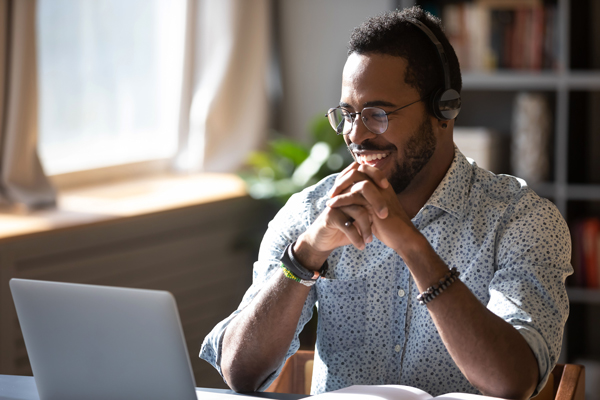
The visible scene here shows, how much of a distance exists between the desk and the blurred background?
40.6 inches

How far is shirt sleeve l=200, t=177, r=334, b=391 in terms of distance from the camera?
1.37m

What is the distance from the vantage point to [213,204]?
9.34 feet

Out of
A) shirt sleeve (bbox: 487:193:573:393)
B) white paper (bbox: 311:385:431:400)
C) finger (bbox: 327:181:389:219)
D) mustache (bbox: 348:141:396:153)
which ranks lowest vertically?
white paper (bbox: 311:385:431:400)

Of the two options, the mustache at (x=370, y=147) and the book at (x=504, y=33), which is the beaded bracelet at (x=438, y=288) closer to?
the mustache at (x=370, y=147)

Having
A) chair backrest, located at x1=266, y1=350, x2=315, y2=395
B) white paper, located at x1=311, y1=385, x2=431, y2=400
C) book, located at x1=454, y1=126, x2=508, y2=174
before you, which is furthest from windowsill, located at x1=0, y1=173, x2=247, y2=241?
white paper, located at x1=311, y1=385, x2=431, y2=400

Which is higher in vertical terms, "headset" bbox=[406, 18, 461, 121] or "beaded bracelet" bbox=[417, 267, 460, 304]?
"headset" bbox=[406, 18, 461, 121]

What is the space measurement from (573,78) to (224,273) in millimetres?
1586

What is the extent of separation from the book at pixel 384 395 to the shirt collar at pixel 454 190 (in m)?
0.41

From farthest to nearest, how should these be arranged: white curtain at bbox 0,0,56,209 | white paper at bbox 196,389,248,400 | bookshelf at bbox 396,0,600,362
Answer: bookshelf at bbox 396,0,600,362 → white curtain at bbox 0,0,56,209 → white paper at bbox 196,389,248,400

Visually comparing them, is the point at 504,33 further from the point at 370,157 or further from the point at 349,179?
the point at 349,179

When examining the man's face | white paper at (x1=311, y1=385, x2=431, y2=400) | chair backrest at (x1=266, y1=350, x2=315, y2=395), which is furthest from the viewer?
chair backrest at (x1=266, y1=350, x2=315, y2=395)

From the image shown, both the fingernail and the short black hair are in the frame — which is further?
the short black hair

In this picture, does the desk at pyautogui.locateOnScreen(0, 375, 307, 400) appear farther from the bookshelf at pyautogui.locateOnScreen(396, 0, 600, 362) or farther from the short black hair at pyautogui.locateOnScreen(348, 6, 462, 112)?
the bookshelf at pyautogui.locateOnScreen(396, 0, 600, 362)

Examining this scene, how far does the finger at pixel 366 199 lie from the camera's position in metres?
1.20
